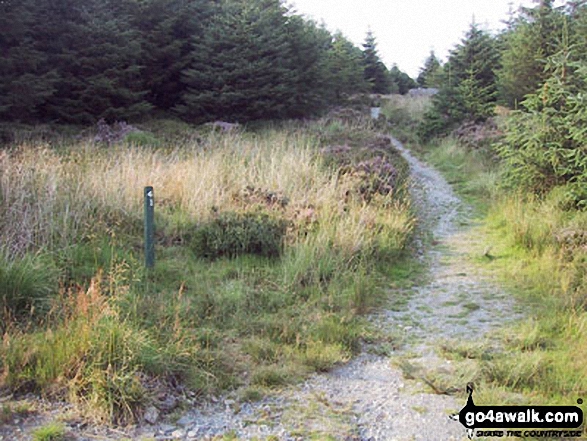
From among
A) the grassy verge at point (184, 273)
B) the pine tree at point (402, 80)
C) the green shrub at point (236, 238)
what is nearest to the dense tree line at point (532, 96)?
the grassy verge at point (184, 273)

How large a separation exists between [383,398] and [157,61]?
19283 millimetres

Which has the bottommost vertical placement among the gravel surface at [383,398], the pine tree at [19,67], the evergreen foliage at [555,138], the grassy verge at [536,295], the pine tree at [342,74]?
the gravel surface at [383,398]

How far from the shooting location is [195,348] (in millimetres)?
3842

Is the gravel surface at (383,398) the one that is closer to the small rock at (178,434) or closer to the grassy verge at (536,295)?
the small rock at (178,434)

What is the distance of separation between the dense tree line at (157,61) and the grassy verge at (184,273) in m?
7.81

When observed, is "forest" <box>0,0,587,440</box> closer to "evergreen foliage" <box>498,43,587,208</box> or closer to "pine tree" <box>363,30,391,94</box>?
"evergreen foliage" <box>498,43,587,208</box>

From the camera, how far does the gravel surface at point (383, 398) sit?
317cm

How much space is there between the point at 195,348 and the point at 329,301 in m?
1.72

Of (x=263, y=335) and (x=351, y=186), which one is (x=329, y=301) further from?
(x=351, y=186)

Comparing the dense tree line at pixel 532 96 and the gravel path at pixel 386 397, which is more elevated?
the dense tree line at pixel 532 96

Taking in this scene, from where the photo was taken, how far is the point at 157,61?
20.4 meters

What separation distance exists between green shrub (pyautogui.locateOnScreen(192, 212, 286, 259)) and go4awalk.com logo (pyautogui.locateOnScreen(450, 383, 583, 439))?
136 inches

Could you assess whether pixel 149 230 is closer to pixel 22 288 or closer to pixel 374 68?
pixel 22 288

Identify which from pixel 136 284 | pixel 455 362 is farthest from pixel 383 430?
pixel 136 284
